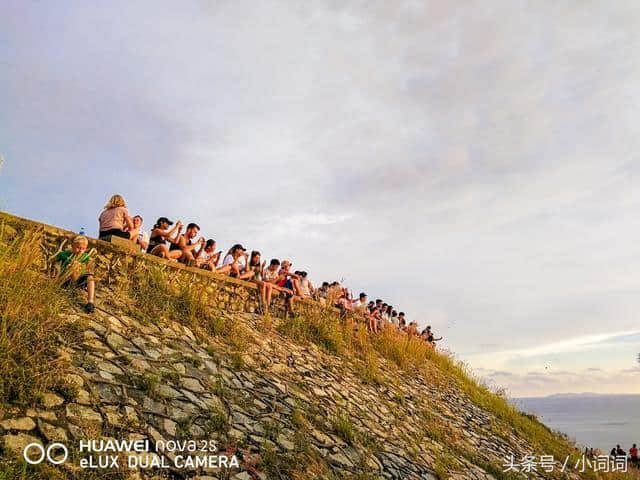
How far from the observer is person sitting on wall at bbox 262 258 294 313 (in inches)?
400

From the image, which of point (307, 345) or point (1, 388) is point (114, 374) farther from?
point (307, 345)

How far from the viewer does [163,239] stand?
8.27 m

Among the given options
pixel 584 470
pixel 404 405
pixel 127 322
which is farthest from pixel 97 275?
pixel 584 470

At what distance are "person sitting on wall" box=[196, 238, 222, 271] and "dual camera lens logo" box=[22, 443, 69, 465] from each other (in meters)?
5.17

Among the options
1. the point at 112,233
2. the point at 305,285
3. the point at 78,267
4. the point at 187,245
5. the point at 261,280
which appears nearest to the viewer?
the point at 78,267

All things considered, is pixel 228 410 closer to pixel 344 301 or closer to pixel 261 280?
pixel 261 280

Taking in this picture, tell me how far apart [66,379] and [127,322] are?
5.58ft

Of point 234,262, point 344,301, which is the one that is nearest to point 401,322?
point 344,301

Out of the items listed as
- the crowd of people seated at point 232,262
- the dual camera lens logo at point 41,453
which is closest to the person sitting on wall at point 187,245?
the crowd of people seated at point 232,262

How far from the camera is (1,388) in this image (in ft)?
12.6

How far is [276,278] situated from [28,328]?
6173 mm

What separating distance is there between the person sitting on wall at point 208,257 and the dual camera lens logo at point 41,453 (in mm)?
5167

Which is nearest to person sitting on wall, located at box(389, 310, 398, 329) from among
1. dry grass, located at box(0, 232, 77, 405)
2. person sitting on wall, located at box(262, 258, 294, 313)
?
person sitting on wall, located at box(262, 258, 294, 313)

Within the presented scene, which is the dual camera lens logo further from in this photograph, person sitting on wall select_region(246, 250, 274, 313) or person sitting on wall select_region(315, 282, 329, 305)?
person sitting on wall select_region(315, 282, 329, 305)
